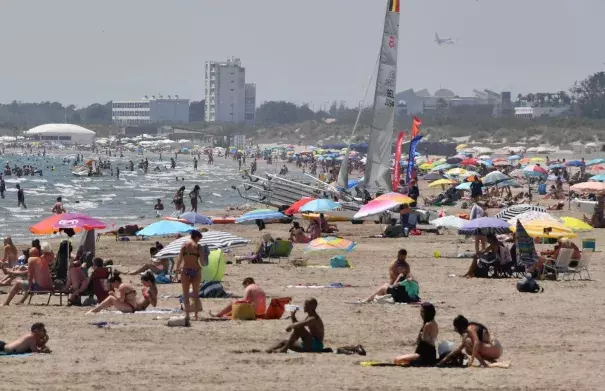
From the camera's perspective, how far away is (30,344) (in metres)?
12.0

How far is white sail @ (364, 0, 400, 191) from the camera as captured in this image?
115ft

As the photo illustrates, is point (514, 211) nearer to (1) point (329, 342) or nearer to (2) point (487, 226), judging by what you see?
(2) point (487, 226)

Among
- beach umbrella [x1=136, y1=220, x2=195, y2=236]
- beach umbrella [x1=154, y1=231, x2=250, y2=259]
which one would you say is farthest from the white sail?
beach umbrella [x1=154, y1=231, x2=250, y2=259]

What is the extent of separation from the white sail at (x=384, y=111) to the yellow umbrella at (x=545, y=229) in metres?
14.5

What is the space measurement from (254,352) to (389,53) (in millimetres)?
23629

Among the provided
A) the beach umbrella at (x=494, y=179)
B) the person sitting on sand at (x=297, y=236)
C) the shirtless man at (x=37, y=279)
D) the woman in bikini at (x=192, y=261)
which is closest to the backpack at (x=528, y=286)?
the woman in bikini at (x=192, y=261)

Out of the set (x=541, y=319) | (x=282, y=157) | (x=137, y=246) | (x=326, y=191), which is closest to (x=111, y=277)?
(x=541, y=319)

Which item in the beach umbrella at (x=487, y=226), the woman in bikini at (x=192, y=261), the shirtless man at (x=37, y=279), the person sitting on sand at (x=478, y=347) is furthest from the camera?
the beach umbrella at (x=487, y=226)

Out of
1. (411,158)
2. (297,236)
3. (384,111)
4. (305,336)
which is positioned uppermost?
(384,111)

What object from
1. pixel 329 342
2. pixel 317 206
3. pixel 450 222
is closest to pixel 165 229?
pixel 450 222

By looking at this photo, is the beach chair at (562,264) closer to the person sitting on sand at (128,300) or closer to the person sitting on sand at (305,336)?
the person sitting on sand at (128,300)

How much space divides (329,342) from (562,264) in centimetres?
719

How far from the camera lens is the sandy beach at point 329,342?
1088 cm

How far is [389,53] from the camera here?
115 feet
